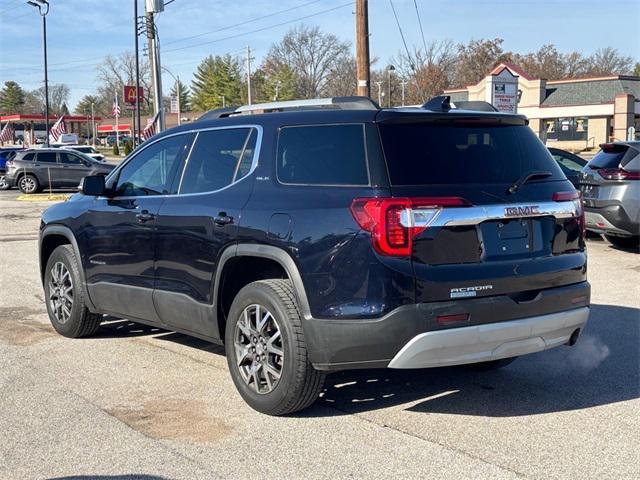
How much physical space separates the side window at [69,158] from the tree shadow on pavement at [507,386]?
25750 millimetres

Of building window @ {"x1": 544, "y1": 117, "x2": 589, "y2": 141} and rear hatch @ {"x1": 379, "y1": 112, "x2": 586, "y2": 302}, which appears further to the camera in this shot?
building window @ {"x1": 544, "y1": 117, "x2": 589, "y2": 141}

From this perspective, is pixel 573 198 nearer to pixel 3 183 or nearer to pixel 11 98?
pixel 3 183

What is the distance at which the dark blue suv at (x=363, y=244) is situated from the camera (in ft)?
13.8

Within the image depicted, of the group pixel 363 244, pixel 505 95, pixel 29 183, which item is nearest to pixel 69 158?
pixel 29 183

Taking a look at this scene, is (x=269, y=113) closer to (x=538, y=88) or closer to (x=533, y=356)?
(x=533, y=356)

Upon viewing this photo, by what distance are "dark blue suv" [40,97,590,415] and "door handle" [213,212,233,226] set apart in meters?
0.02

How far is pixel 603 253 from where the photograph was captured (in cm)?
1173

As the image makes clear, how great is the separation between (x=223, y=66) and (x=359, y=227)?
107m

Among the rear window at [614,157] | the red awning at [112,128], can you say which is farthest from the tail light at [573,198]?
the red awning at [112,128]

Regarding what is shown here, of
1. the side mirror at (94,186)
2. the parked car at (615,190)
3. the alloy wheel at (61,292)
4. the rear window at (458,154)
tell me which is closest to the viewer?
the rear window at (458,154)

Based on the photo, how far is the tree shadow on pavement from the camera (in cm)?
493

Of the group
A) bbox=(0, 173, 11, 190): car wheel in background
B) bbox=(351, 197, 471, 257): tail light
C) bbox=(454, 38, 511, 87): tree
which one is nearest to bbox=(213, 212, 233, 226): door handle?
bbox=(351, 197, 471, 257): tail light

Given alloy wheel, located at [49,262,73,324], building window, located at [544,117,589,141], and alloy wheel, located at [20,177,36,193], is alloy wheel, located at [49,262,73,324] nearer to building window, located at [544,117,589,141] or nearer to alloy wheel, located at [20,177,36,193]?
alloy wheel, located at [20,177,36,193]

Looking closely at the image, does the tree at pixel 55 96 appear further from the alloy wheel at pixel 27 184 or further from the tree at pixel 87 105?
the alloy wheel at pixel 27 184
